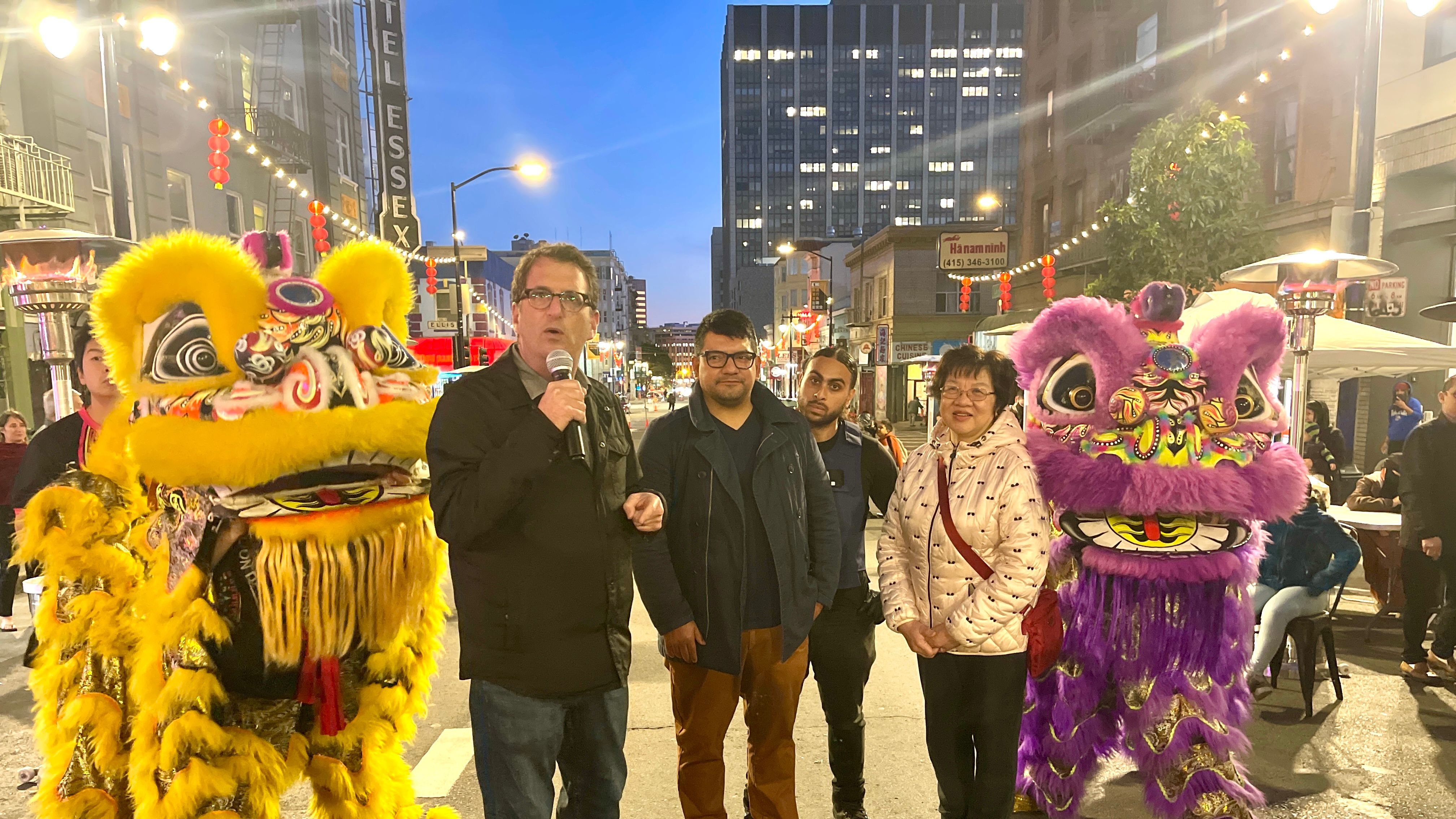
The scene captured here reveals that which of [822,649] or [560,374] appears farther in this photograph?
[822,649]

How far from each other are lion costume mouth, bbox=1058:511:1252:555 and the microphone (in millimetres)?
2300

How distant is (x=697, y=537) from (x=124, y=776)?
7.43 ft

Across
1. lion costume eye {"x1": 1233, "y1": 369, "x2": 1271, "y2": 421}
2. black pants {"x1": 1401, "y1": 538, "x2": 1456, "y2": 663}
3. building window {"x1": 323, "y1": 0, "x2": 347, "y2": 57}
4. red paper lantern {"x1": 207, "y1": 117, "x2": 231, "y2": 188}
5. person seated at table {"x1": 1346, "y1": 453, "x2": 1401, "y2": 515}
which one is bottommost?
black pants {"x1": 1401, "y1": 538, "x2": 1456, "y2": 663}

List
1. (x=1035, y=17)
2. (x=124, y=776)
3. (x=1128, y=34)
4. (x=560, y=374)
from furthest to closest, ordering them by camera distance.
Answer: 1. (x=1035, y=17)
2. (x=1128, y=34)
3. (x=124, y=776)
4. (x=560, y=374)

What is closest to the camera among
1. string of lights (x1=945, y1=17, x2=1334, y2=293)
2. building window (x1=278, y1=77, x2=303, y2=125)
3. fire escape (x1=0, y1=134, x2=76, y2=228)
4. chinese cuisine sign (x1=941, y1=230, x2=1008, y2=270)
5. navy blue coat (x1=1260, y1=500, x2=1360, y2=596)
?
navy blue coat (x1=1260, y1=500, x2=1360, y2=596)

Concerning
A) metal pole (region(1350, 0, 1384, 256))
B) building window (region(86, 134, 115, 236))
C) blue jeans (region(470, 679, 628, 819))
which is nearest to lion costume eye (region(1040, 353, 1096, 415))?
blue jeans (region(470, 679, 628, 819))

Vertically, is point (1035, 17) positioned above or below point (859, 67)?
below

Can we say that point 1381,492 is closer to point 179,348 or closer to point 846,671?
point 846,671

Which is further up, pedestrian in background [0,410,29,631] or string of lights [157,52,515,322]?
string of lights [157,52,515,322]

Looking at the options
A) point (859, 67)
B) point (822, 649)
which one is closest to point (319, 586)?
point (822, 649)

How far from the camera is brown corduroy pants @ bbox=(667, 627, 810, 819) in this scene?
2.85 m

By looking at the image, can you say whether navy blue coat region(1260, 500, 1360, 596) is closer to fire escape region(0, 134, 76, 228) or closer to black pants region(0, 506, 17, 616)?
black pants region(0, 506, 17, 616)

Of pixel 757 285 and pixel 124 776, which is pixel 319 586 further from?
pixel 757 285

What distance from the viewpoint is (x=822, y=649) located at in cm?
328
